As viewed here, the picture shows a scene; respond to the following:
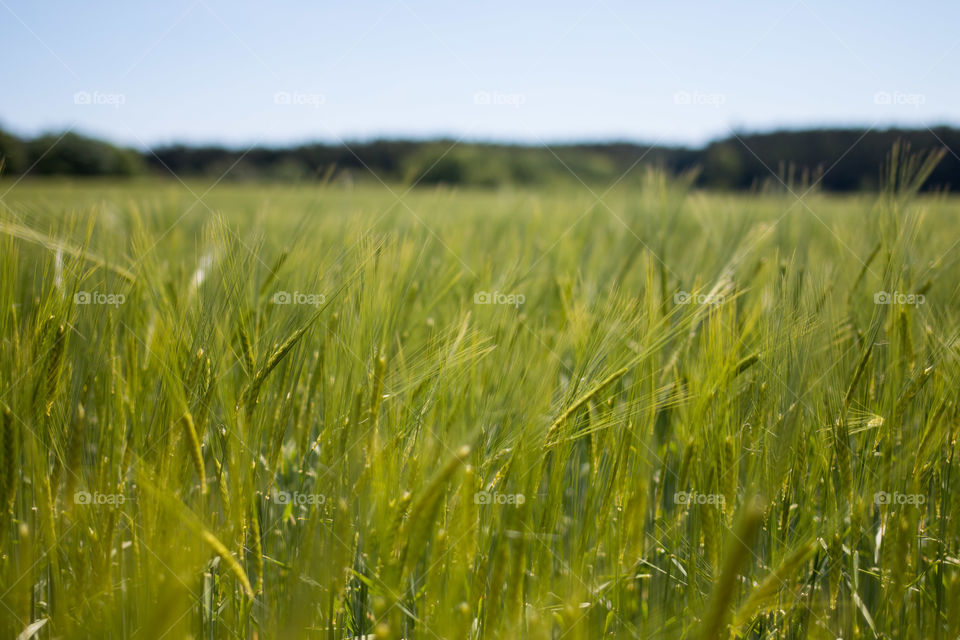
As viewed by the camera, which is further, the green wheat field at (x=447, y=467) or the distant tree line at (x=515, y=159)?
the distant tree line at (x=515, y=159)

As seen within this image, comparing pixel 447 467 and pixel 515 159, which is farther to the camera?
pixel 515 159

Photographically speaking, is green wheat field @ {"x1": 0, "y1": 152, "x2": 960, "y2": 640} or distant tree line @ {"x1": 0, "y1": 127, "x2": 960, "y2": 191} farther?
distant tree line @ {"x1": 0, "y1": 127, "x2": 960, "y2": 191}

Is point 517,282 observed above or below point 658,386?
above

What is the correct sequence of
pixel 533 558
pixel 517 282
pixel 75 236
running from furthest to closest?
pixel 517 282
pixel 75 236
pixel 533 558

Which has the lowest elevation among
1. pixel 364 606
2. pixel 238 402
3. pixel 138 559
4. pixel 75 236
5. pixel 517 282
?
pixel 364 606

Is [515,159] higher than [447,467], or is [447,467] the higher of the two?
[515,159]

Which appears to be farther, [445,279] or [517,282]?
[517,282]

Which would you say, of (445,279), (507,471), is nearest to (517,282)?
(445,279)

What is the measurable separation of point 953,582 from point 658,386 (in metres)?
0.51

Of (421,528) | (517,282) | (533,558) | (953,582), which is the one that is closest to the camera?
(421,528)

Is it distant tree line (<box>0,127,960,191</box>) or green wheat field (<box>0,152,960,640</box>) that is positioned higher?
distant tree line (<box>0,127,960,191</box>)

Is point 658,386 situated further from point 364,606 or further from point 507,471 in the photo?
point 364,606

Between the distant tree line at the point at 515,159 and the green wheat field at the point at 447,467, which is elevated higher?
the distant tree line at the point at 515,159

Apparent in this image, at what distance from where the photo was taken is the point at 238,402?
812 mm
